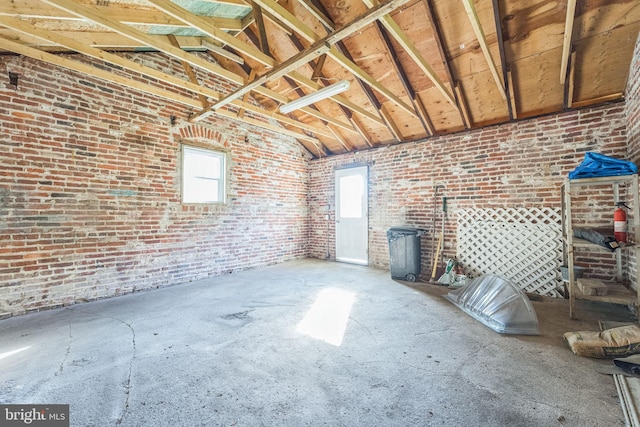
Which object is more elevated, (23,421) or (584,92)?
(584,92)

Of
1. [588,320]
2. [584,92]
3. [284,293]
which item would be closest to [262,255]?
[284,293]

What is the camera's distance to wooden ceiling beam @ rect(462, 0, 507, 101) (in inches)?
96.9

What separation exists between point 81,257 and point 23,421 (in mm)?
2533

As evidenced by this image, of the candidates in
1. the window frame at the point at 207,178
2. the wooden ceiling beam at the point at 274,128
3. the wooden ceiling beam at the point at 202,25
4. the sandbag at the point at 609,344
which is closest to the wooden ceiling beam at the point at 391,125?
the wooden ceiling beam at the point at 274,128

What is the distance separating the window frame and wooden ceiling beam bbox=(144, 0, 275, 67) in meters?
2.26

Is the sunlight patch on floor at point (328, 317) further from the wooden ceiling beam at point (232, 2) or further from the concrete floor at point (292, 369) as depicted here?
the wooden ceiling beam at point (232, 2)

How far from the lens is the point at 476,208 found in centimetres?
445

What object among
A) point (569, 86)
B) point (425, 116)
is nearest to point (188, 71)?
point (425, 116)

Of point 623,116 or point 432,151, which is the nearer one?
point 623,116

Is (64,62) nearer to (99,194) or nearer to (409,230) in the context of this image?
(99,194)

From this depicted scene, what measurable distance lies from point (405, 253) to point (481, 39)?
3.16m

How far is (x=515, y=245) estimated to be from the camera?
402 cm

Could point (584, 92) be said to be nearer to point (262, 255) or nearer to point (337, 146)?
point (337, 146)

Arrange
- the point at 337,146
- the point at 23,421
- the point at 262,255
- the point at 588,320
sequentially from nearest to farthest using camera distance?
the point at 23,421 < the point at 588,320 < the point at 262,255 < the point at 337,146
